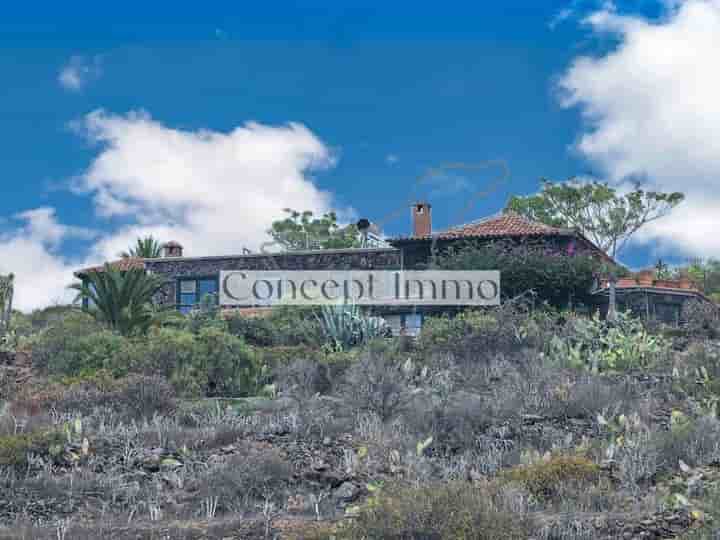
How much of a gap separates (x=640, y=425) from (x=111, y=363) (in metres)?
10.5

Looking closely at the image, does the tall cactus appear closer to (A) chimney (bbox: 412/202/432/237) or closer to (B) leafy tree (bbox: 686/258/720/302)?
(A) chimney (bbox: 412/202/432/237)

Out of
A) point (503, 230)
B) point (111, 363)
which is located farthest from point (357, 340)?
point (503, 230)

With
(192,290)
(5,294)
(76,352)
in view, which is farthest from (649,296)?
(5,294)

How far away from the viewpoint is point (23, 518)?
10125 millimetres

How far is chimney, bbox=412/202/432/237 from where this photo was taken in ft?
112

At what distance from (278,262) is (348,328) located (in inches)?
475

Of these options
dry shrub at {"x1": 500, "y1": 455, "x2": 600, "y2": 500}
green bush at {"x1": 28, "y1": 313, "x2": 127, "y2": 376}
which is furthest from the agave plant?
dry shrub at {"x1": 500, "y1": 455, "x2": 600, "y2": 500}

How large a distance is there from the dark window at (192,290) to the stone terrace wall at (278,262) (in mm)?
202

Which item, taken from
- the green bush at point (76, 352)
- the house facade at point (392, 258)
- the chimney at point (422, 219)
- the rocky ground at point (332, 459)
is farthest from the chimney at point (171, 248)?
the rocky ground at point (332, 459)

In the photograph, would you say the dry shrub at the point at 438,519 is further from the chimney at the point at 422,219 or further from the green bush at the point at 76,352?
the chimney at the point at 422,219

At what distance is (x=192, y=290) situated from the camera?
36.3 m

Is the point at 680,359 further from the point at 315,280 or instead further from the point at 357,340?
the point at 315,280

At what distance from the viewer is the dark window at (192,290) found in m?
35.9

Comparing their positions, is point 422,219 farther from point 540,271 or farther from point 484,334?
point 484,334
